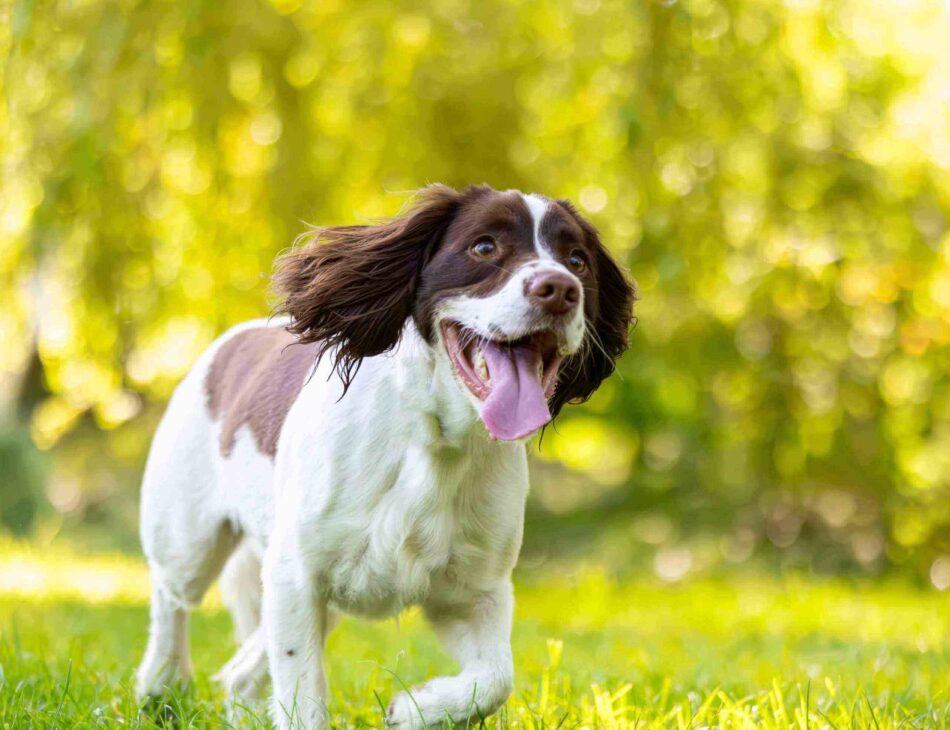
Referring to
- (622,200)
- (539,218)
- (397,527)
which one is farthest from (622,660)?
(622,200)

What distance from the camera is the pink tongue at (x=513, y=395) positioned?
2834mm

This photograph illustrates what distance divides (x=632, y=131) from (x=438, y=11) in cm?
268

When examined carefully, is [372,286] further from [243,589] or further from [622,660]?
[622,660]

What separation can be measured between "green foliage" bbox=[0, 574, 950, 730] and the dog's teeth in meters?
0.73

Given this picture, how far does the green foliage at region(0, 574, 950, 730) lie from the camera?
3.34 metres

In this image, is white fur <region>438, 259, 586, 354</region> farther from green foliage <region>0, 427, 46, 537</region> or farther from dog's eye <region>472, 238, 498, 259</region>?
green foliage <region>0, 427, 46, 537</region>

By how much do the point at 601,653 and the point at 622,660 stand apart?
236 mm

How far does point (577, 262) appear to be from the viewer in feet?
10.3

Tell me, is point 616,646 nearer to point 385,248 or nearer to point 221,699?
point 221,699

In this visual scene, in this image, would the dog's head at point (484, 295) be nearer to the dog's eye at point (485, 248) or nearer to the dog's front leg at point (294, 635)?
the dog's eye at point (485, 248)

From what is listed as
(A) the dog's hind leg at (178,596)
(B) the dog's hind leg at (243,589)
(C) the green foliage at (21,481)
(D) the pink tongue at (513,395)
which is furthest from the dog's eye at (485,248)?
(C) the green foliage at (21,481)

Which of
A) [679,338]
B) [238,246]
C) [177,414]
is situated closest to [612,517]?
[679,338]

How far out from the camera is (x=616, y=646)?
571 cm

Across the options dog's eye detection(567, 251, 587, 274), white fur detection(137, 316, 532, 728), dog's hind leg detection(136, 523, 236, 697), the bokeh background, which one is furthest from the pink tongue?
the bokeh background
